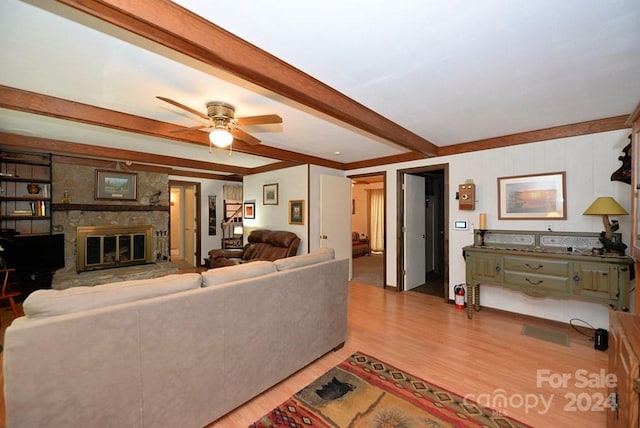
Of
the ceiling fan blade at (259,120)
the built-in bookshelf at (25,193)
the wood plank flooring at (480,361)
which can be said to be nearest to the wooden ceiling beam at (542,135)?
the wood plank flooring at (480,361)

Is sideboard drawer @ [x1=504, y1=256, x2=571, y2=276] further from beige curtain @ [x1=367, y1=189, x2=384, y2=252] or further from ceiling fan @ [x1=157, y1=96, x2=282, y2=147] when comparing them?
beige curtain @ [x1=367, y1=189, x2=384, y2=252]

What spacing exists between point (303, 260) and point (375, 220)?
22.7 feet

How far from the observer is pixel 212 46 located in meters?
1.44

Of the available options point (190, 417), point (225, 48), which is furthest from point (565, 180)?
point (190, 417)

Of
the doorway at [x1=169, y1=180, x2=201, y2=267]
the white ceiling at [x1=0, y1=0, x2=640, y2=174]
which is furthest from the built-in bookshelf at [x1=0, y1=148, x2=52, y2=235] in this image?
the doorway at [x1=169, y1=180, x2=201, y2=267]

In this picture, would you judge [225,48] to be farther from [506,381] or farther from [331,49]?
[506,381]

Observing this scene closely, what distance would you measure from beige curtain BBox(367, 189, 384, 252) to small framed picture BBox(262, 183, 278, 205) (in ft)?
14.3

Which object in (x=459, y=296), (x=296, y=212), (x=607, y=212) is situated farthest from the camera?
(x=296, y=212)

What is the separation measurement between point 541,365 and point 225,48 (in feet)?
11.4

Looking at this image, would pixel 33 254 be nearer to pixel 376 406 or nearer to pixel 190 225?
pixel 190 225

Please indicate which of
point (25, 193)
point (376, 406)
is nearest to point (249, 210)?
point (25, 193)

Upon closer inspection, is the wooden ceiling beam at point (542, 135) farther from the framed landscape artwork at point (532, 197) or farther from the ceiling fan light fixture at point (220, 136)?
the ceiling fan light fixture at point (220, 136)

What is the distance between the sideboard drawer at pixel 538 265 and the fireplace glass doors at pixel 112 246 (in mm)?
6289

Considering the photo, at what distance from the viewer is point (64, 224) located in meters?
4.63
